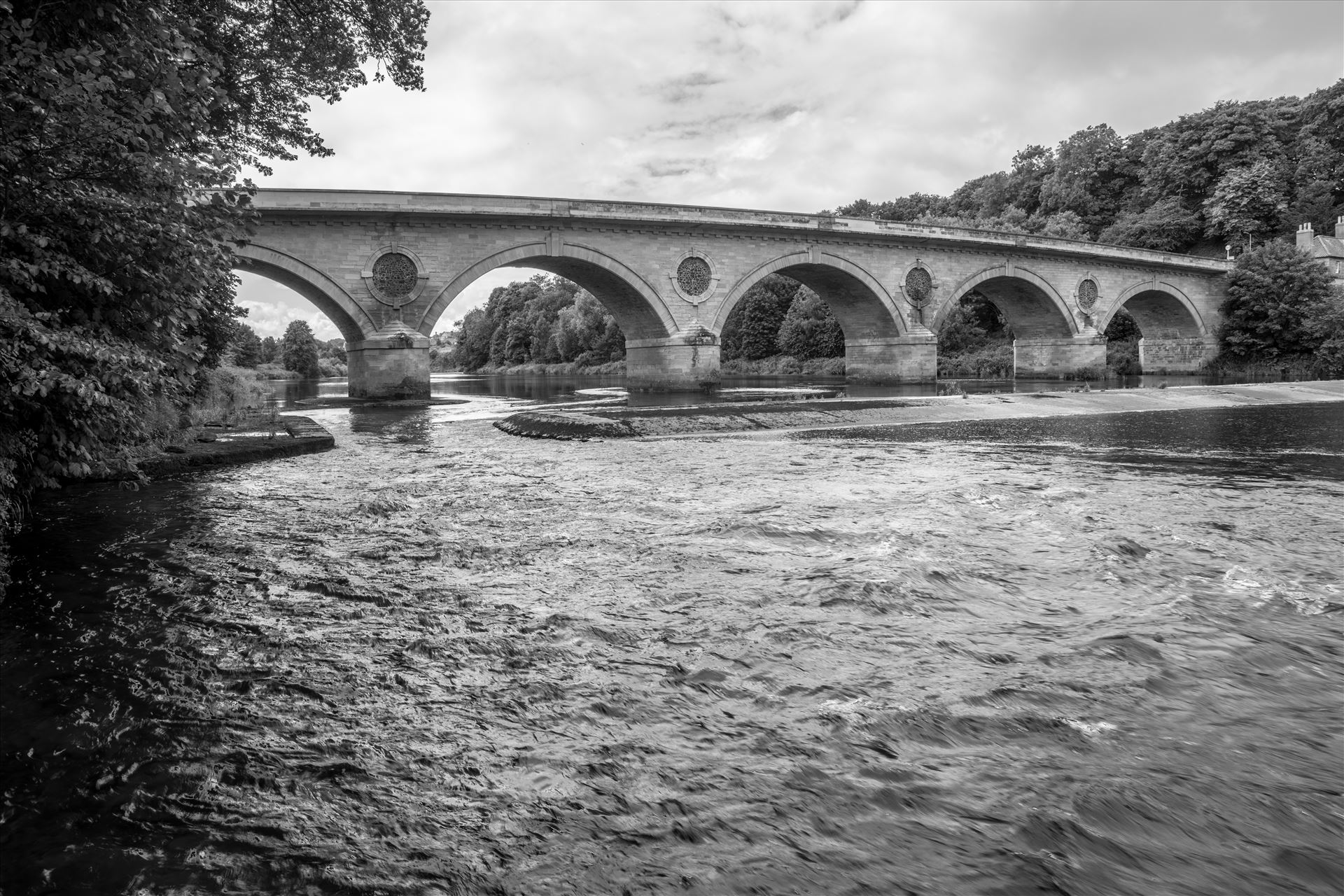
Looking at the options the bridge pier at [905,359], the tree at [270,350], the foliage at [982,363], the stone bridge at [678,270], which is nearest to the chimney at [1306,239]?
the stone bridge at [678,270]

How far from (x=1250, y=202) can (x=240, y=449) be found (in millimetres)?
74512

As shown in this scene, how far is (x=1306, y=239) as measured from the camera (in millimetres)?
51125

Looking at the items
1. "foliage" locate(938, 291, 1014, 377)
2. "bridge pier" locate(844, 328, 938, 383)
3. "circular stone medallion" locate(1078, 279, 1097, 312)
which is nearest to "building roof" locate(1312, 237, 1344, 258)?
"foliage" locate(938, 291, 1014, 377)

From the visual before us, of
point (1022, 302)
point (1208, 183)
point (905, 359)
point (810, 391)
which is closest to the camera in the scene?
point (810, 391)

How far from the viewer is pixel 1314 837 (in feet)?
7.83

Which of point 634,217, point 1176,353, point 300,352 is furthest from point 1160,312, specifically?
point 300,352

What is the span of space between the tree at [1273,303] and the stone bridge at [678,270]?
3.94m

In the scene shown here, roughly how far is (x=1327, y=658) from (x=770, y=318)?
209 ft

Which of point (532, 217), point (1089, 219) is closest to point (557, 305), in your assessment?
point (1089, 219)

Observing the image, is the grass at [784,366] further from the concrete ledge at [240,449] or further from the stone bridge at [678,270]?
the concrete ledge at [240,449]

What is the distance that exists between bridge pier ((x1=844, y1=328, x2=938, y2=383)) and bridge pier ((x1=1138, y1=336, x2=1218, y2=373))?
2064 centimetres

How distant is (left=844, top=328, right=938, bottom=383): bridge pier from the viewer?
35.5 m

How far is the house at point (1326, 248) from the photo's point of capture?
48.9 meters

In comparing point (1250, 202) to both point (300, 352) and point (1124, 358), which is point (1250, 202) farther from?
point (300, 352)
